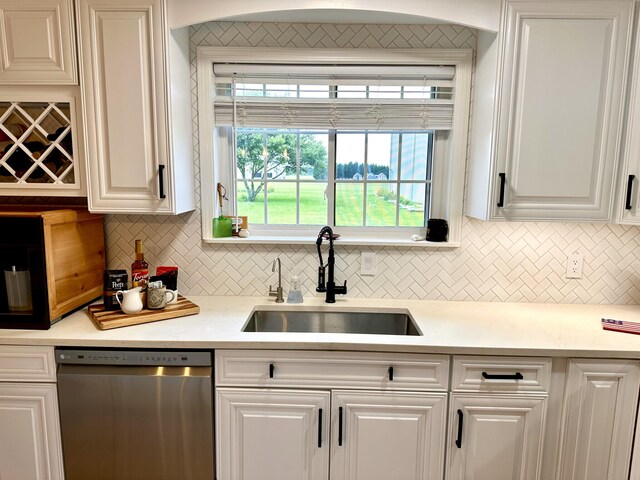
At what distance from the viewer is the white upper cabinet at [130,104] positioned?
5.53 ft

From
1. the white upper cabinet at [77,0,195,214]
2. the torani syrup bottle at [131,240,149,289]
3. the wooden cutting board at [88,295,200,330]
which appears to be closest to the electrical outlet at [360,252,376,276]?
the wooden cutting board at [88,295,200,330]

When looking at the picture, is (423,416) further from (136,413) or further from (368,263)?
(136,413)

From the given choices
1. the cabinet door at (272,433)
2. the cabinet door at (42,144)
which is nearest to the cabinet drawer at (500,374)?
the cabinet door at (272,433)

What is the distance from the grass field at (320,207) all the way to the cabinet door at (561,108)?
0.60 m

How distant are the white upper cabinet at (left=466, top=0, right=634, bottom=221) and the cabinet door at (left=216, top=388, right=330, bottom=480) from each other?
3.79ft

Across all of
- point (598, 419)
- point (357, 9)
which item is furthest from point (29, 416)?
point (598, 419)

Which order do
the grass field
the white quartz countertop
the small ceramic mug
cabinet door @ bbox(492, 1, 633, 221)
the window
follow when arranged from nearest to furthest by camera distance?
1. the white quartz countertop
2. cabinet door @ bbox(492, 1, 633, 221)
3. the small ceramic mug
4. the window
5. the grass field

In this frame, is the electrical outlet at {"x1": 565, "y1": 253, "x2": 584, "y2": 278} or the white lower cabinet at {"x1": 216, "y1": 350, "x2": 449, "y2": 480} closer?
the white lower cabinet at {"x1": 216, "y1": 350, "x2": 449, "y2": 480}

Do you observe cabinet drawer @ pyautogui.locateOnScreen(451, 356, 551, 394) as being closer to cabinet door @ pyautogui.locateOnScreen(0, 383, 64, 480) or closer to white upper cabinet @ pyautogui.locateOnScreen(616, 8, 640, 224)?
white upper cabinet @ pyautogui.locateOnScreen(616, 8, 640, 224)

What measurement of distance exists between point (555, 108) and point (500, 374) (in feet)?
3.68

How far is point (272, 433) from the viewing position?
1.64m

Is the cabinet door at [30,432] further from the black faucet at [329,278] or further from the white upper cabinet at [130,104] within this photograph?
the black faucet at [329,278]

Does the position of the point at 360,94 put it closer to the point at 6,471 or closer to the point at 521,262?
the point at 521,262

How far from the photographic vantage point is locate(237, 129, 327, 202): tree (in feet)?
7.23
